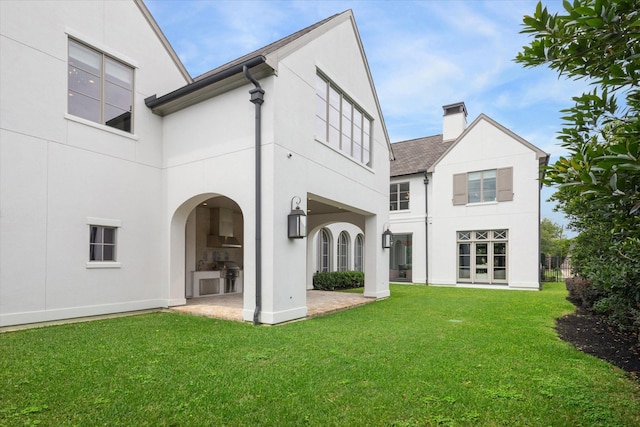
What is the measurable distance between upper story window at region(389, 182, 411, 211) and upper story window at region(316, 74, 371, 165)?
24.9 ft

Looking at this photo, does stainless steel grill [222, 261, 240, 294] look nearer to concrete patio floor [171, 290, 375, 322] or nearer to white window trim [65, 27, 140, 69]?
concrete patio floor [171, 290, 375, 322]

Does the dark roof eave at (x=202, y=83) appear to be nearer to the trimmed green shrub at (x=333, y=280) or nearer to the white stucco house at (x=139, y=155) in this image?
the white stucco house at (x=139, y=155)

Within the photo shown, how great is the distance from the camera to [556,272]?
69.8 feet

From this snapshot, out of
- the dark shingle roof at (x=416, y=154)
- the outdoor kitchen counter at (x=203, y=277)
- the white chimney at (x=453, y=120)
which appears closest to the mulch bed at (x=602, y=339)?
the outdoor kitchen counter at (x=203, y=277)

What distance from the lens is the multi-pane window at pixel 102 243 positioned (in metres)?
7.88

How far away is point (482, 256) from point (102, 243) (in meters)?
14.9

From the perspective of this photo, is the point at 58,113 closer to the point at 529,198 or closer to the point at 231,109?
the point at 231,109

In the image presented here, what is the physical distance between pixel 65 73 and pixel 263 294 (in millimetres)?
5808

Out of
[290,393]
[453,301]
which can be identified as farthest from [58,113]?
[453,301]

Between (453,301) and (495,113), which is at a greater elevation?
(495,113)

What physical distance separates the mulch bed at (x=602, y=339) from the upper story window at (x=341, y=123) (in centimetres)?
635

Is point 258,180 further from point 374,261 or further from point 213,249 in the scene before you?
point 213,249

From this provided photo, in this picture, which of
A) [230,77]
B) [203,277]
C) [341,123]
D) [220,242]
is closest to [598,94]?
[230,77]

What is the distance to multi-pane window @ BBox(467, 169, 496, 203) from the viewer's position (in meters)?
16.9
